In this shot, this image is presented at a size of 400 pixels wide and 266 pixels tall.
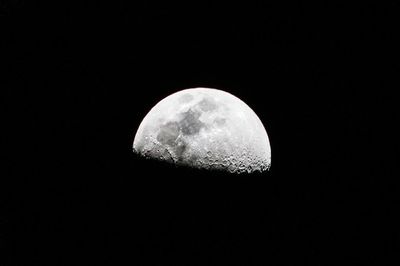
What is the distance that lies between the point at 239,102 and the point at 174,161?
0.97 m

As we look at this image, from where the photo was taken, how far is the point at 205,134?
3.59 meters

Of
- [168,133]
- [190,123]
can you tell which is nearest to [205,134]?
[190,123]

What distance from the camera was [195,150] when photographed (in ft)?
11.6

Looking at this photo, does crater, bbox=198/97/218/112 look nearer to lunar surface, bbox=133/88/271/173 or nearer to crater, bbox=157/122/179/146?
lunar surface, bbox=133/88/271/173

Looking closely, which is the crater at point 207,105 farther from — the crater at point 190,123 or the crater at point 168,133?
the crater at point 168,133

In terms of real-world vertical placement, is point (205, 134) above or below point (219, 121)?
below

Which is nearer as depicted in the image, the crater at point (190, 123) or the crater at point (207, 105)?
the crater at point (190, 123)

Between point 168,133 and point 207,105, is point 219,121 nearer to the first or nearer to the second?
point 207,105

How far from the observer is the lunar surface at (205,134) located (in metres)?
3.55

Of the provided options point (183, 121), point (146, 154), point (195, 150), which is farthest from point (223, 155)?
point (146, 154)

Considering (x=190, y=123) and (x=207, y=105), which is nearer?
(x=190, y=123)

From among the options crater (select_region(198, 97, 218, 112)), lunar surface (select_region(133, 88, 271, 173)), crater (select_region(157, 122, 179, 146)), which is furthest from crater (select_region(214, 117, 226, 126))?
crater (select_region(157, 122, 179, 146))

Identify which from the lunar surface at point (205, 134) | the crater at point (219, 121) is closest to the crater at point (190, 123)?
the lunar surface at point (205, 134)

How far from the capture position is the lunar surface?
3547 mm
